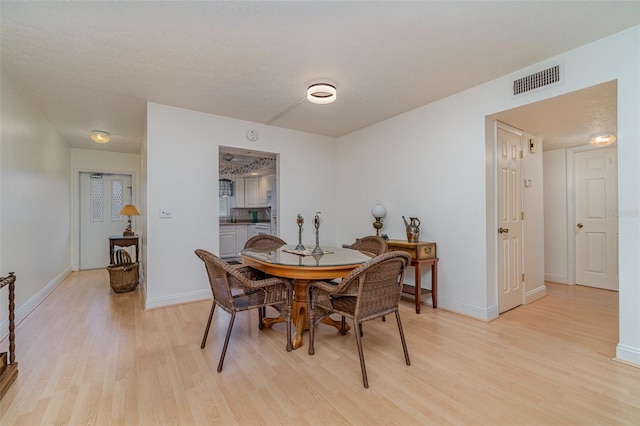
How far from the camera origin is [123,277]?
412 centimetres

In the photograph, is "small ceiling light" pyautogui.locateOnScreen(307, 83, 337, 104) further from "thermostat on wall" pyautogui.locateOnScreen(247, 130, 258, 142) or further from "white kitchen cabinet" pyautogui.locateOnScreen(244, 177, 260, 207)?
"white kitchen cabinet" pyautogui.locateOnScreen(244, 177, 260, 207)

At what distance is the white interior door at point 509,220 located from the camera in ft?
10.7

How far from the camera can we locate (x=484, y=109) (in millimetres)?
3033

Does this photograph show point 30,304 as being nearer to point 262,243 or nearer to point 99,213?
point 262,243

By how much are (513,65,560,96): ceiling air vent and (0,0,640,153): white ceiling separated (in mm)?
125

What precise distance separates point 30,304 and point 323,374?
3.52 meters

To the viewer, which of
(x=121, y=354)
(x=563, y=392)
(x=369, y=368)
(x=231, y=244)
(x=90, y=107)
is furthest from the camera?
(x=231, y=244)

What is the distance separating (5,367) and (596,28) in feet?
15.4

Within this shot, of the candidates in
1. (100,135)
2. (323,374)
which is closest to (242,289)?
(323,374)

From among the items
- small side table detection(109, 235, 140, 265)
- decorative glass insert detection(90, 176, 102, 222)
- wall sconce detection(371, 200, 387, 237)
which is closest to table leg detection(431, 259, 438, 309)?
wall sconce detection(371, 200, 387, 237)

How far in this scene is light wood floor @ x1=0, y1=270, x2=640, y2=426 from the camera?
163cm

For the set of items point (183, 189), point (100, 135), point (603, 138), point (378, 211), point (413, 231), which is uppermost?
point (100, 135)

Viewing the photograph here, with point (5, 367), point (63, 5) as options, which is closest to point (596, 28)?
point (63, 5)

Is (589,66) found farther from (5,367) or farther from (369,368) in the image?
(5,367)
